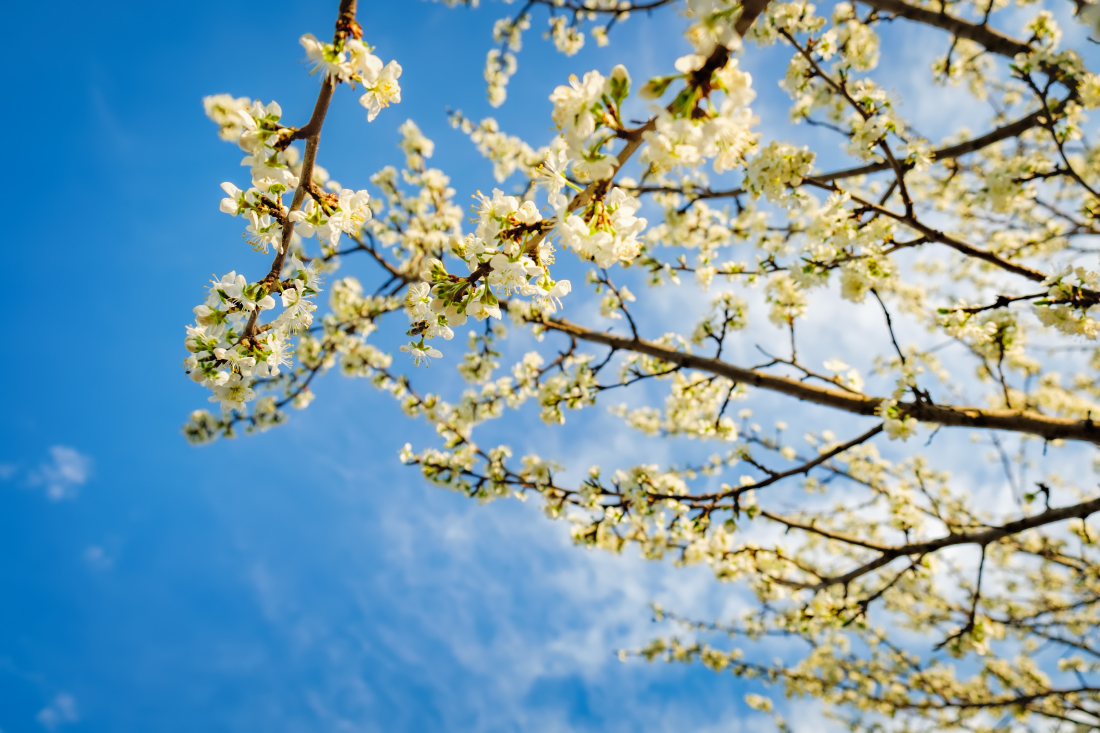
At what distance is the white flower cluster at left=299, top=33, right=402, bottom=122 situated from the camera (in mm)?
1734

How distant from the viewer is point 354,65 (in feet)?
5.93

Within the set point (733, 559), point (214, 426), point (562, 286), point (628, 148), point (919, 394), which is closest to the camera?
point (628, 148)

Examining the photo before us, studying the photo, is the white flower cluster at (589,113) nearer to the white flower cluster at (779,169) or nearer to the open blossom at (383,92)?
the open blossom at (383,92)

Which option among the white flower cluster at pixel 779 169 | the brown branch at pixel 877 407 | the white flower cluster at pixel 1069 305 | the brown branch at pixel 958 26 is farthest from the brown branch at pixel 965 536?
the brown branch at pixel 958 26

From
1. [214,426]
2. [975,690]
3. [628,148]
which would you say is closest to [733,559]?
[628,148]

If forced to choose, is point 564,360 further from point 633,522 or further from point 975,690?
point 975,690

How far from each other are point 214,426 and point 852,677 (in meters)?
10.8

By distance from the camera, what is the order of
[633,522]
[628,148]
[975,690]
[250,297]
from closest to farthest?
[628,148] < [250,297] < [633,522] < [975,690]

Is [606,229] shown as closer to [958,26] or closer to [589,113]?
[589,113]

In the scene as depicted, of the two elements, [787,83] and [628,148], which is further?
[787,83]

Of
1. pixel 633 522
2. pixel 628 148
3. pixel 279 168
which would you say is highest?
pixel 633 522

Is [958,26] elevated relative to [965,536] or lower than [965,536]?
elevated

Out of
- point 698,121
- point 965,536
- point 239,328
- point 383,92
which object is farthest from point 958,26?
point 239,328

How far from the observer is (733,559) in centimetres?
511
